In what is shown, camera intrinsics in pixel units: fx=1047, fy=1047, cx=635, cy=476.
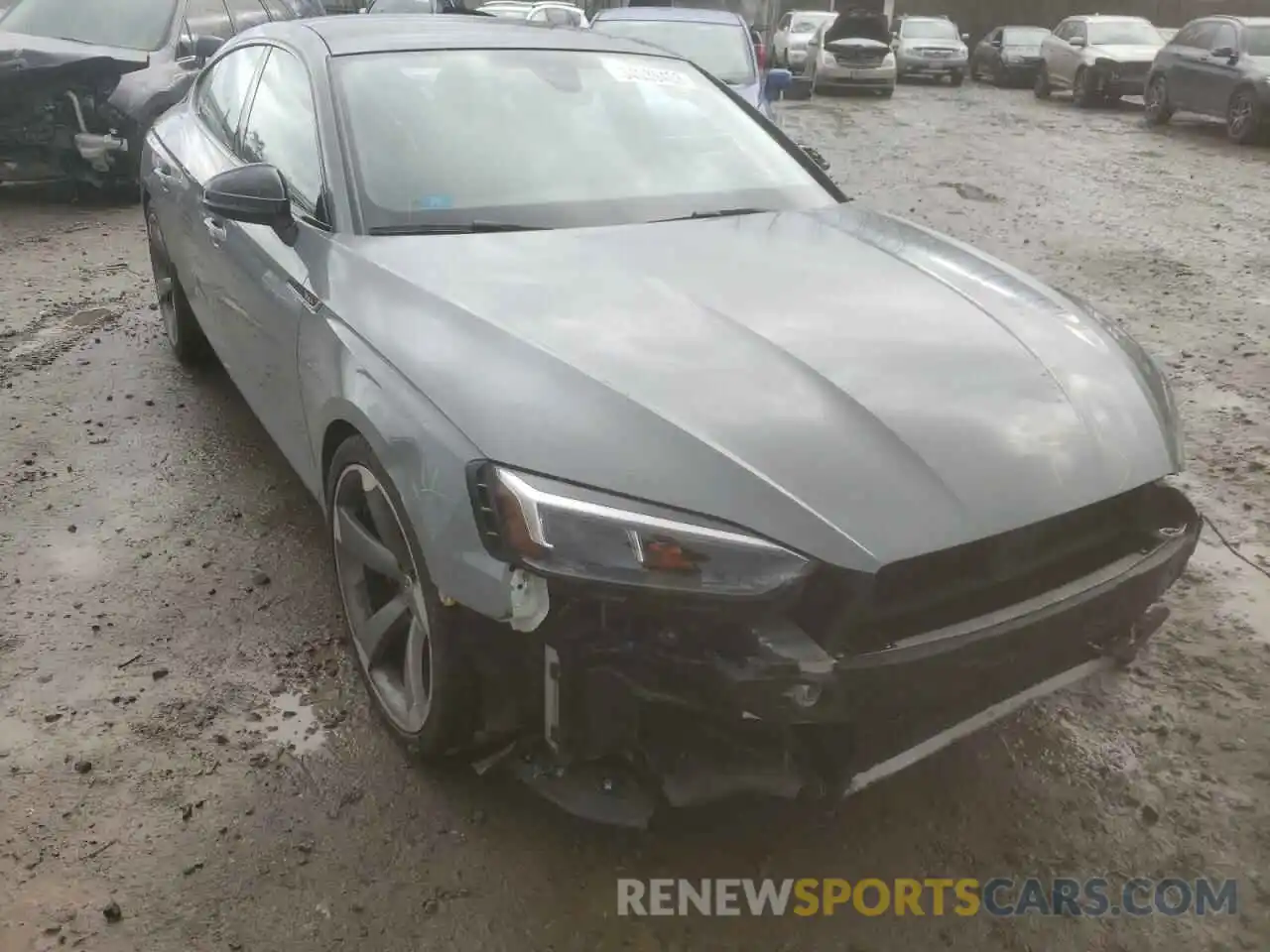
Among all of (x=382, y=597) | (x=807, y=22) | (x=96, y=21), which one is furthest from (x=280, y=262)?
(x=807, y=22)

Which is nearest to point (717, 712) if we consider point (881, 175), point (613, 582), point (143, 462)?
point (613, 582)

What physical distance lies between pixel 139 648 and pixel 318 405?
0.96 m

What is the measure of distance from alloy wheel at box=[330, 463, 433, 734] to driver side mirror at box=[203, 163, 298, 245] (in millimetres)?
767

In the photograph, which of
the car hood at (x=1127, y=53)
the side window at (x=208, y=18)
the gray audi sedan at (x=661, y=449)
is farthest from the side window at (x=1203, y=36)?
the gray audi sedan at (x=661, y=449)

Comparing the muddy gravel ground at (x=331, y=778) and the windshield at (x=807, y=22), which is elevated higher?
the windshield at (x=807, y=22)

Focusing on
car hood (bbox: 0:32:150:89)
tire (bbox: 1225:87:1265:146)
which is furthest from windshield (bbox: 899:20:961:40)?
car hood (bbox: 0:32:150:89)

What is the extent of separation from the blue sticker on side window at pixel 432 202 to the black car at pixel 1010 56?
20722mm

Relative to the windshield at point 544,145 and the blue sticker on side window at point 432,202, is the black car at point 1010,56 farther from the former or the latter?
the blue sticker on side window at point 432,202

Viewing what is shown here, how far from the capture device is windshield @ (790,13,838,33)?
2202 cm

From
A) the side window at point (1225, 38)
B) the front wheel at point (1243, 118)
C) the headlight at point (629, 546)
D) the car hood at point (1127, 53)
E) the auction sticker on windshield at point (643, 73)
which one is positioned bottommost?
the front wheel at point (1243, 118)

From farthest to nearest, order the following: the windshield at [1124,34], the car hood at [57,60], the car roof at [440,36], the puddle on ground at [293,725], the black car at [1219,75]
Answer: the windshield at [1124,34] < the black car at [1219,75] < the car hood at [57,60] < the car roof at [440,36] < the puddle on ground at [293,725]

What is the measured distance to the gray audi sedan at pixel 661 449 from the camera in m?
1.82

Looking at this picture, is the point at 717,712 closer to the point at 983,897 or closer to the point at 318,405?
the point at 983,897

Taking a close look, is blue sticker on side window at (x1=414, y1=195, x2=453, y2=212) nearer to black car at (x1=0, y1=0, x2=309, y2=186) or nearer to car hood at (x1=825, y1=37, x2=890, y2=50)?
black car at (x1=0, y1=0, x2=309, y2=186)
